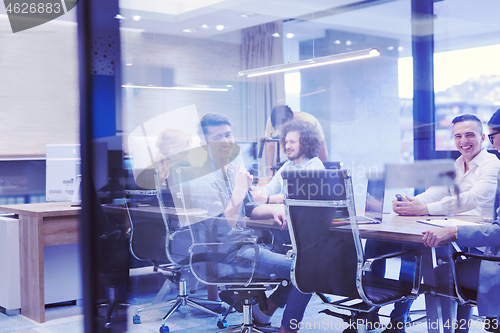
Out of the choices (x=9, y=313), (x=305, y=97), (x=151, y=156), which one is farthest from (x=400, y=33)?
(x=9, y=313)

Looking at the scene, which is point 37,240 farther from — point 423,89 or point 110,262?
→ point 423,89

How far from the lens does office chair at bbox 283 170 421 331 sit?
2.02 meters

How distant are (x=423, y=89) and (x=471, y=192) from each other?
400mm

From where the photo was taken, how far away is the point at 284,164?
2.31 metres

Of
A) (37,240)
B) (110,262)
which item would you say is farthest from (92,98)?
(37,240)

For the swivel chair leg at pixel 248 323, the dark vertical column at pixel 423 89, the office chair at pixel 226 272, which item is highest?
the dark vertical column at pixel 423 89

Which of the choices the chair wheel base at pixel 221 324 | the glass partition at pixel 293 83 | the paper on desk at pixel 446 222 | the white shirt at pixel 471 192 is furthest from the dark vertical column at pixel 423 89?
the chair wheel base at pixel 221 324

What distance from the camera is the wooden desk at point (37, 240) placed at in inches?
132

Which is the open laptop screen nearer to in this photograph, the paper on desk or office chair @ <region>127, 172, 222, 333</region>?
the paper on desk

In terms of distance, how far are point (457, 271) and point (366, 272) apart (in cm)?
35

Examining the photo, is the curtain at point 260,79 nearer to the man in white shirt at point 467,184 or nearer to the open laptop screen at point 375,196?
the open laptop screen at point 375,196

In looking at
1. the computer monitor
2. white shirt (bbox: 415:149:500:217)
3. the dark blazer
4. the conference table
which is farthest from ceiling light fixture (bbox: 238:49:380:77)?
the computer monitor

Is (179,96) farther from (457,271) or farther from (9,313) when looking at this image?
(9,313)

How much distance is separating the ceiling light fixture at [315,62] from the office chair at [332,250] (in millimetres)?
444
